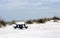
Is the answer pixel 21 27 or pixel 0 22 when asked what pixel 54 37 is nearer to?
pixel 21 27

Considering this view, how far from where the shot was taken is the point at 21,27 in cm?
3397

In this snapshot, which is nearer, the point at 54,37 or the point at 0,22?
the point at 54,37

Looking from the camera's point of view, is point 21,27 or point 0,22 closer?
point 21,27

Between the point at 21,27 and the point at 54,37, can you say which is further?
the point at 21,27

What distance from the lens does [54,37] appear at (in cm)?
1902

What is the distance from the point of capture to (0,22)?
39.3 meters

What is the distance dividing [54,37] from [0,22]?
2158 centimetres

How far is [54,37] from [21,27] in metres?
15.3

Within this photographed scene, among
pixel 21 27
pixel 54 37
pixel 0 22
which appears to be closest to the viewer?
pixel 54 37

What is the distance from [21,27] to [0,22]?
6.64 metres

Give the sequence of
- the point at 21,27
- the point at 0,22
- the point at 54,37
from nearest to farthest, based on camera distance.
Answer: the point at 54,37 → the point at 21,27 → the point at 0,22

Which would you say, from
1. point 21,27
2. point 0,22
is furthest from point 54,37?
point 0,22
